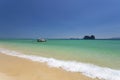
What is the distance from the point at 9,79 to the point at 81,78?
8.75 ft

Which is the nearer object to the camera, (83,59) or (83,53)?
(83,59)

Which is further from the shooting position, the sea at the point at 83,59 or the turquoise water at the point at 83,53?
the turquoise water at the point at 83,53

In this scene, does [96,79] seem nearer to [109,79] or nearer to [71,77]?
[109,79]

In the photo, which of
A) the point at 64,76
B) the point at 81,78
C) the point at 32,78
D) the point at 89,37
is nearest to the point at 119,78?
the point at 81,78

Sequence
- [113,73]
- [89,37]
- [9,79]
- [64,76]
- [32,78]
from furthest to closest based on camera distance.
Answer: [89,37]
[113,73]
[64,76]
[32,78]
[9,79]

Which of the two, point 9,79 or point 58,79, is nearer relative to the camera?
point 9,79

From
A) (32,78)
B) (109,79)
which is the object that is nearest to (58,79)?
(32,78)

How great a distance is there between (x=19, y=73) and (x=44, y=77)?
1.27m

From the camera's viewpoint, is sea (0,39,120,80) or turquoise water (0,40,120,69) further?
turquoise water (0,40,120,69)

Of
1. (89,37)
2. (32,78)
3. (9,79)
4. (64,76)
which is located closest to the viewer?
(9,79)

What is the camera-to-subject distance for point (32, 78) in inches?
249

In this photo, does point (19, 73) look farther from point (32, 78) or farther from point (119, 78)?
point (119, 78)

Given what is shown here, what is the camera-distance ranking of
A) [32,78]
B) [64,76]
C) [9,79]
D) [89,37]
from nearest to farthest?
[9,79], [32,78], [64,76], [89,37]

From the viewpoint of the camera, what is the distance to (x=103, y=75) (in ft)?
23.2
